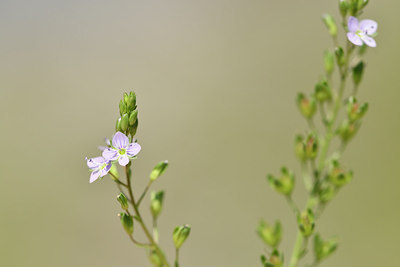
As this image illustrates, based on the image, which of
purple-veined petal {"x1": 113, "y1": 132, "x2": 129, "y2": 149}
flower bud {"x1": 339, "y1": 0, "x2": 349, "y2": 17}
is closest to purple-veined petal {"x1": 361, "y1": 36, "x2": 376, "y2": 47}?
flower bud {"x1": 339, "y1": 0, "x2": 349, "y2": 17}

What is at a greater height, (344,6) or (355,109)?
(344,6)

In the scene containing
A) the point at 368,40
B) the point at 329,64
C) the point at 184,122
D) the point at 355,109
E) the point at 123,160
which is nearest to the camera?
the point at 123,160

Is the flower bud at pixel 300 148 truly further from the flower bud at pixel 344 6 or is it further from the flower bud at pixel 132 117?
the flower bud at pixel 132 117

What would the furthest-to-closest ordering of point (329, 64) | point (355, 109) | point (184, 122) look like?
point (184, 122)
point (329, 64)
point (355, 109)

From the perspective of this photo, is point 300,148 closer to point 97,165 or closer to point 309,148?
point 309,148

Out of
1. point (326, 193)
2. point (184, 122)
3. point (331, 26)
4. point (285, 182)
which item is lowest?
point (326, 193)

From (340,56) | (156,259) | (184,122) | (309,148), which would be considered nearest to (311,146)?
(309,148)
